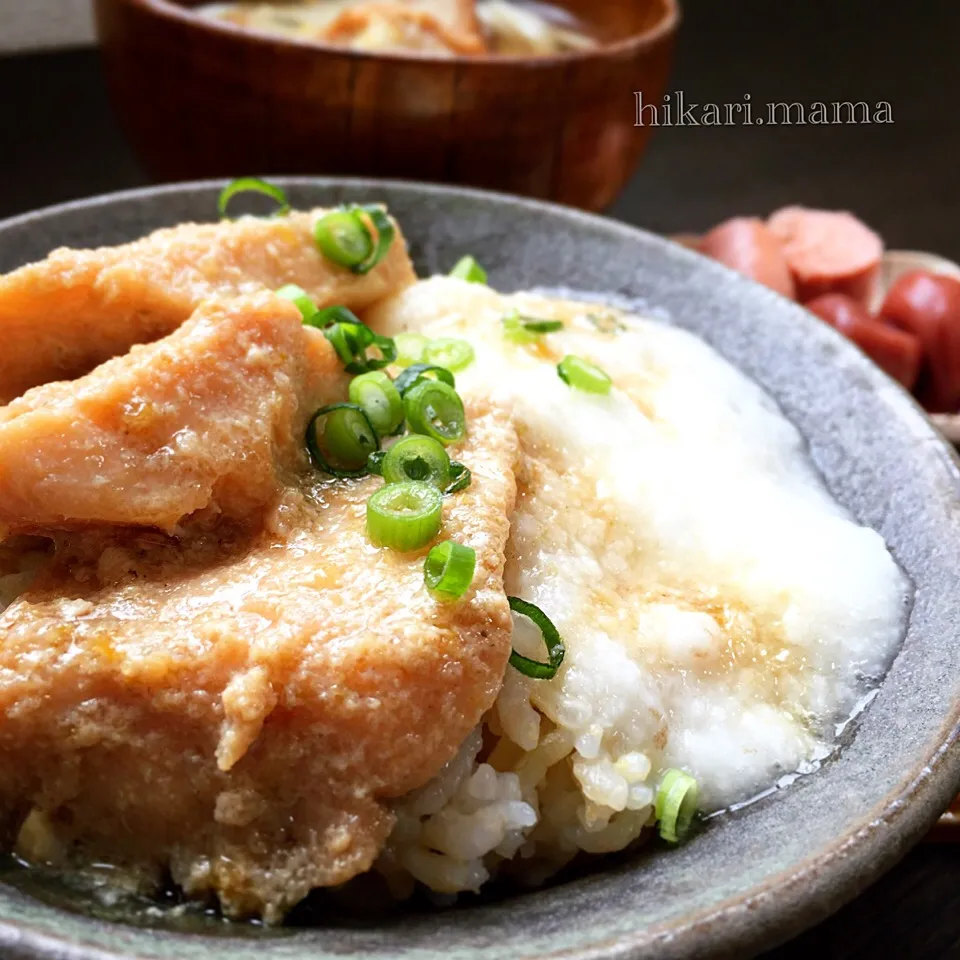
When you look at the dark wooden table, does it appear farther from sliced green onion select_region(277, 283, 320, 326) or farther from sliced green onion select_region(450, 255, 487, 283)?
sliced green onion select_region(277, 283, 320, 326)

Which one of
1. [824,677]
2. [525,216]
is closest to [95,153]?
[525,216]

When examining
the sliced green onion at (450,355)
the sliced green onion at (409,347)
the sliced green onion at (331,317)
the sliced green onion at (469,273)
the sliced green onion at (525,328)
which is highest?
the sliced green onion at (331,317)

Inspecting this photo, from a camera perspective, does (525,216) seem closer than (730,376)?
No

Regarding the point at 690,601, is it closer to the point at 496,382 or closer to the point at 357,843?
the point at 496,382

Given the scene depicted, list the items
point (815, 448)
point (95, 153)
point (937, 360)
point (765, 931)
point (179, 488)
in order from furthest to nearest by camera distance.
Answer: point (95, 153), point (937, 360), point (815, 448), point (179, 488), point (765, 931)

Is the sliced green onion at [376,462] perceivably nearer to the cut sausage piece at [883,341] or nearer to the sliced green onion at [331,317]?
the sliced green onion at [331,317]

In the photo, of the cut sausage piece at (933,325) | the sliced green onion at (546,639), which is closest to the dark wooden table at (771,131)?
the cut sausage piece at (933,325)

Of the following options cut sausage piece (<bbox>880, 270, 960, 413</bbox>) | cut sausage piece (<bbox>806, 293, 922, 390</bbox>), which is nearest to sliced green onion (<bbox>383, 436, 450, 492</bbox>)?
cut sausage piece (<bbox>806, 293, 922, 390</bbox>)
